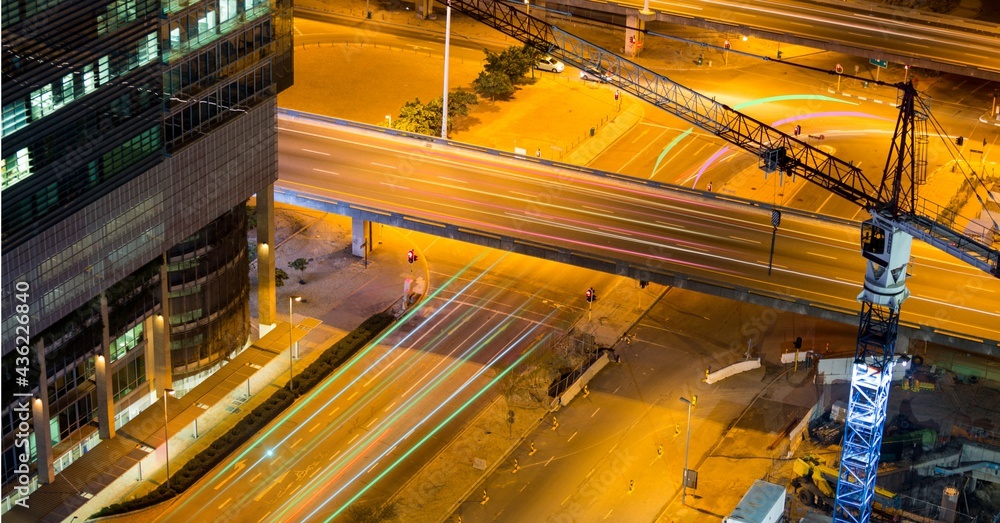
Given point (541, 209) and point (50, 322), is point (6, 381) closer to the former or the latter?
point (50, 322)

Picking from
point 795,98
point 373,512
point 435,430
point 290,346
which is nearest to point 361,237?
point 290,346

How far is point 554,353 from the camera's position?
389ft

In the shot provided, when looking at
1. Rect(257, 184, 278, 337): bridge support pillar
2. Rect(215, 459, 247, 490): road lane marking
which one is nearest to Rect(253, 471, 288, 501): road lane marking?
Rect(215, 459, 247, 490): road lane marking

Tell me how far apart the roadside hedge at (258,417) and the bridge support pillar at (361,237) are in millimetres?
9829

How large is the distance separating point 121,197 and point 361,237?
34.0 m

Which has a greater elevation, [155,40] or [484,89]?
[155,40]

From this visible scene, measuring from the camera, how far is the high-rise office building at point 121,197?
91938 millimetres

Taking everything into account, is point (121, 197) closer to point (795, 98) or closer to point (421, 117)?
point (421, 117)

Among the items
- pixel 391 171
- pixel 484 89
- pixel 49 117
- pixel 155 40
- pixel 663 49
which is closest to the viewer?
pixel 49 117

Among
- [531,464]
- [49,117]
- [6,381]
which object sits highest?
[49,117]

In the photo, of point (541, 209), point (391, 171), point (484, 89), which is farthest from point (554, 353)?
point (484, 89)

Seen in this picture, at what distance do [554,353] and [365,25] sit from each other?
75.3 meters

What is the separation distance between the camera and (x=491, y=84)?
16188 centimetres

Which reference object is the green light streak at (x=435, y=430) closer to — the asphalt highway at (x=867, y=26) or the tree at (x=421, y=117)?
the tree at (x=421, y=117)
